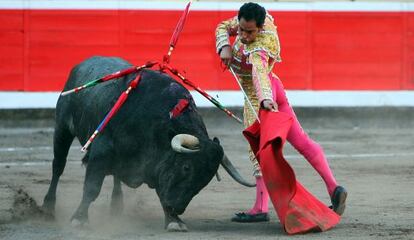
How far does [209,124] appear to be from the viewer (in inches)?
429

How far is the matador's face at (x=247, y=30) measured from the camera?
5438 mm

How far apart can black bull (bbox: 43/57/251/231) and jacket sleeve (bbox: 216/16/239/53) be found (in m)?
0.29

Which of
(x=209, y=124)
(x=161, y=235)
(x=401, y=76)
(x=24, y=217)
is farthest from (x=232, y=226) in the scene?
(x=401, y=76)

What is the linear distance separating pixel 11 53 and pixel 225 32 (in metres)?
5.42

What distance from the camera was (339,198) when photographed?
17.9 ft

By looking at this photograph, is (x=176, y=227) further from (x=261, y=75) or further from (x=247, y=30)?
(x=247, y=30)

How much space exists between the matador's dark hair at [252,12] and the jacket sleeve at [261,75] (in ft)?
0.56

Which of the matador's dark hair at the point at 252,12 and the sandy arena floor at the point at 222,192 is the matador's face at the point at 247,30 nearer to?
the matador's dark hair at the point at 252,12

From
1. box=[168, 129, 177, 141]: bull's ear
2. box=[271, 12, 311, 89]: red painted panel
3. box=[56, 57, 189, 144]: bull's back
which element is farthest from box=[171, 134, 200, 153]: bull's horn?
box=[271, 12, 311, 89]: red painted panel

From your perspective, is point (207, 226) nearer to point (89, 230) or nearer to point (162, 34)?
point (89, 230)

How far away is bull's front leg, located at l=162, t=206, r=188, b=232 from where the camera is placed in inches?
213

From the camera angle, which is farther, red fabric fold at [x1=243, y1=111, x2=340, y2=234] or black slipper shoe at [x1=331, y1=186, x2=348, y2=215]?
black slipper shoe at [x1=331, y1=186, x2=348, y2=215]

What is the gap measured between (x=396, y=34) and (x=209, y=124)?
202 cm

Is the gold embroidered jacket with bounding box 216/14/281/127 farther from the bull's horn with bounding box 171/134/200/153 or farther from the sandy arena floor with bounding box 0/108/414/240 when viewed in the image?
the sandy arena floor with bounding box 0/108/414/240
